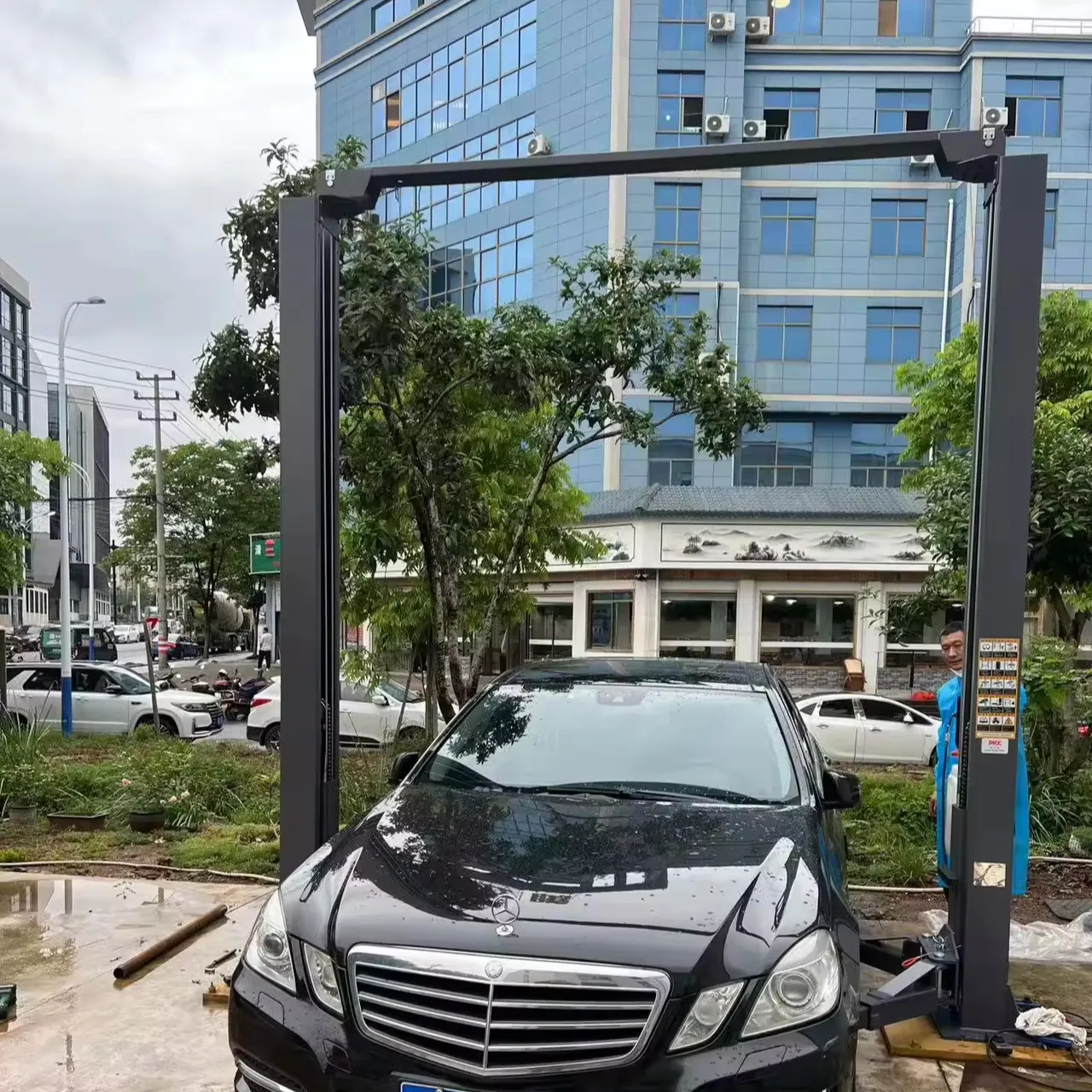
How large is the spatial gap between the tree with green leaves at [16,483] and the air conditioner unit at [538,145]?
17877mm

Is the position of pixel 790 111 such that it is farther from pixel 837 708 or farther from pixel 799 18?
pixel 837 708

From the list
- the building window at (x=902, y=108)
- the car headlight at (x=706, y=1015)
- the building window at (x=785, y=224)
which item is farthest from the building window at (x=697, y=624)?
the car headlight at (x=706, y=1015)

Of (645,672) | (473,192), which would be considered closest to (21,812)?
(645,672)

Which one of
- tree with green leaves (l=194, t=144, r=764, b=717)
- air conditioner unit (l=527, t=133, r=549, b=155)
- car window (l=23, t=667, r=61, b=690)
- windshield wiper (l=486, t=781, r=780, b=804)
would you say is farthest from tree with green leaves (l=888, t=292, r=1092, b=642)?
air conditioner unit (l=527, t=133, r=549, b=155)

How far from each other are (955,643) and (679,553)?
20.5 meters

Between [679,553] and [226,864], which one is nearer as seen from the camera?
[226,864]

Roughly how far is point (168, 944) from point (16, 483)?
1121 cm

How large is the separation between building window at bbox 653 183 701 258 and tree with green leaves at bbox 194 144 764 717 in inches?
788

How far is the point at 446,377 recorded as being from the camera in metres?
8.07

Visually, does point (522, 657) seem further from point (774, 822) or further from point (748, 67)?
point (774, 822)

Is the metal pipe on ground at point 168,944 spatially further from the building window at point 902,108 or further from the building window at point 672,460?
the building window at point 902,108

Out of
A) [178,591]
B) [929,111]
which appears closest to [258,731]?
[929,111]

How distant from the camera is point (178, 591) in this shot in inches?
2024

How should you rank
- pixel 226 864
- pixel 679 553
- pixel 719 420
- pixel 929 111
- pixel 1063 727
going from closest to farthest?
1. pixel 226 864
2. pixel 1063 727
3. pixel 719 420
4. pixel 679 553
5. pixel 929 111
